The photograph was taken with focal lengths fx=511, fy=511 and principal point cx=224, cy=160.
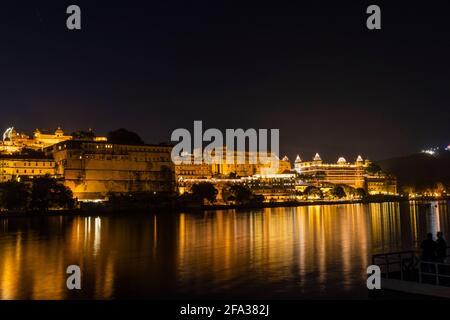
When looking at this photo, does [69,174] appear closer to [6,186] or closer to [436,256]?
[6,186]

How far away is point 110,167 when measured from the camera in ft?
245

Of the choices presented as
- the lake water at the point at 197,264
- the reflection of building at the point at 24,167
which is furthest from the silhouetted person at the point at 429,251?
the reflection of building at the point at 24,167

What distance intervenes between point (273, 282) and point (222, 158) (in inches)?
4118

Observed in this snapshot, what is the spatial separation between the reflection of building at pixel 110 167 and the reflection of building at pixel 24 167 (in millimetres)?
1513

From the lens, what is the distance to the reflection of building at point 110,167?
234ft

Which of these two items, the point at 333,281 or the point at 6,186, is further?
the point at 6,186

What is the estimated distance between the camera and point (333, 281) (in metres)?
14.2

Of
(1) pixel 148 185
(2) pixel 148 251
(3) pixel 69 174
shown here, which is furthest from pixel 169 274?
(1) pixel 148 185

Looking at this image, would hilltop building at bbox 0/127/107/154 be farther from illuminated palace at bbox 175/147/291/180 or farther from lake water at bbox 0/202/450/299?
lake water at bbox 0/202/450/299

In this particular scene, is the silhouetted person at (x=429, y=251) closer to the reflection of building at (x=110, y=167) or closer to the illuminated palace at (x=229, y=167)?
the reflection of building at (x=110, y=167)

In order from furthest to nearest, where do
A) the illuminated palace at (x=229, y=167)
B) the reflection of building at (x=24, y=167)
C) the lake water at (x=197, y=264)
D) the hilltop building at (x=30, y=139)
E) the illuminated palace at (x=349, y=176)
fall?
Answer: the illuminated palace at (x=349, y=176) < the illuminated palace at (x=229, y=167) < the hilltop building at (x=30, y=139) < the reflection of building at (x=24, y=167) < the lake water at (x=197, y=264)

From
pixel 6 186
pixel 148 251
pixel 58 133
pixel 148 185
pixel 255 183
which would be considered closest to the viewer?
pixel 148 251

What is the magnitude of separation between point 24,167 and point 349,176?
82169 millimetres

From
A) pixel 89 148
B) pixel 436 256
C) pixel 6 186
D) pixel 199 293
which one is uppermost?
pixel 89 148
